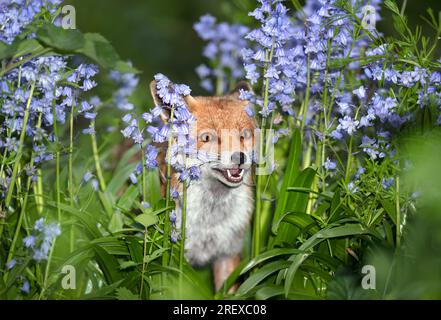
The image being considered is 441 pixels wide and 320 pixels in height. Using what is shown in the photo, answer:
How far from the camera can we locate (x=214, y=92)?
854 centimetres

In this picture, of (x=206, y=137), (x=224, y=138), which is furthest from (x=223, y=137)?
(x=206, y=137)

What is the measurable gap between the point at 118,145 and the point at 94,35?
3674 mm

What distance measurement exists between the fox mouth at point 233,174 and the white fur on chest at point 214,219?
0.22 meters

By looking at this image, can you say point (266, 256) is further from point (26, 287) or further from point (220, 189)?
point (26, 287)

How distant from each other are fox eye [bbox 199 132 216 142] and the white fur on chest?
29 centimetres

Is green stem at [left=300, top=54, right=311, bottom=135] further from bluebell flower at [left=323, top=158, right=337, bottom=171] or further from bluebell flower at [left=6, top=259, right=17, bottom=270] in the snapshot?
bluebell flower at [left=6, top=259, right=17, bottom=270]

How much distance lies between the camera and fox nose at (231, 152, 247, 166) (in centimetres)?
527

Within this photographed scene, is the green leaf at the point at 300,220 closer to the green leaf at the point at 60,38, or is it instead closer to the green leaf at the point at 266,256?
the green leaf at the point at 266,256

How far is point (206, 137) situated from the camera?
556 cm

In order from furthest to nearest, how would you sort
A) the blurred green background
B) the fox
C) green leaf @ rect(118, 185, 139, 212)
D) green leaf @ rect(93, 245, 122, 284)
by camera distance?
the blurred green background → green leaf @ rect(118, 185, 139, 212) → the fox → green leaf @ rect(93, 245, 122, 284)

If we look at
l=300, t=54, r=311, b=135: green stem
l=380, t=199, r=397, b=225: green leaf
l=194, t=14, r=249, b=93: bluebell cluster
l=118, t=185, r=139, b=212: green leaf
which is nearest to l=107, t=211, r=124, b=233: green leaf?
l=118, t=185, r=139, b=212: green leaf

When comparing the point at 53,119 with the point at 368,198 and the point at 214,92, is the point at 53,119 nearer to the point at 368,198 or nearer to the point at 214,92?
the point at 368,198

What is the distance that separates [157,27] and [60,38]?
26.1 feet

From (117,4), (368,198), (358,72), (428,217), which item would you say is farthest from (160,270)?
(117,4)
